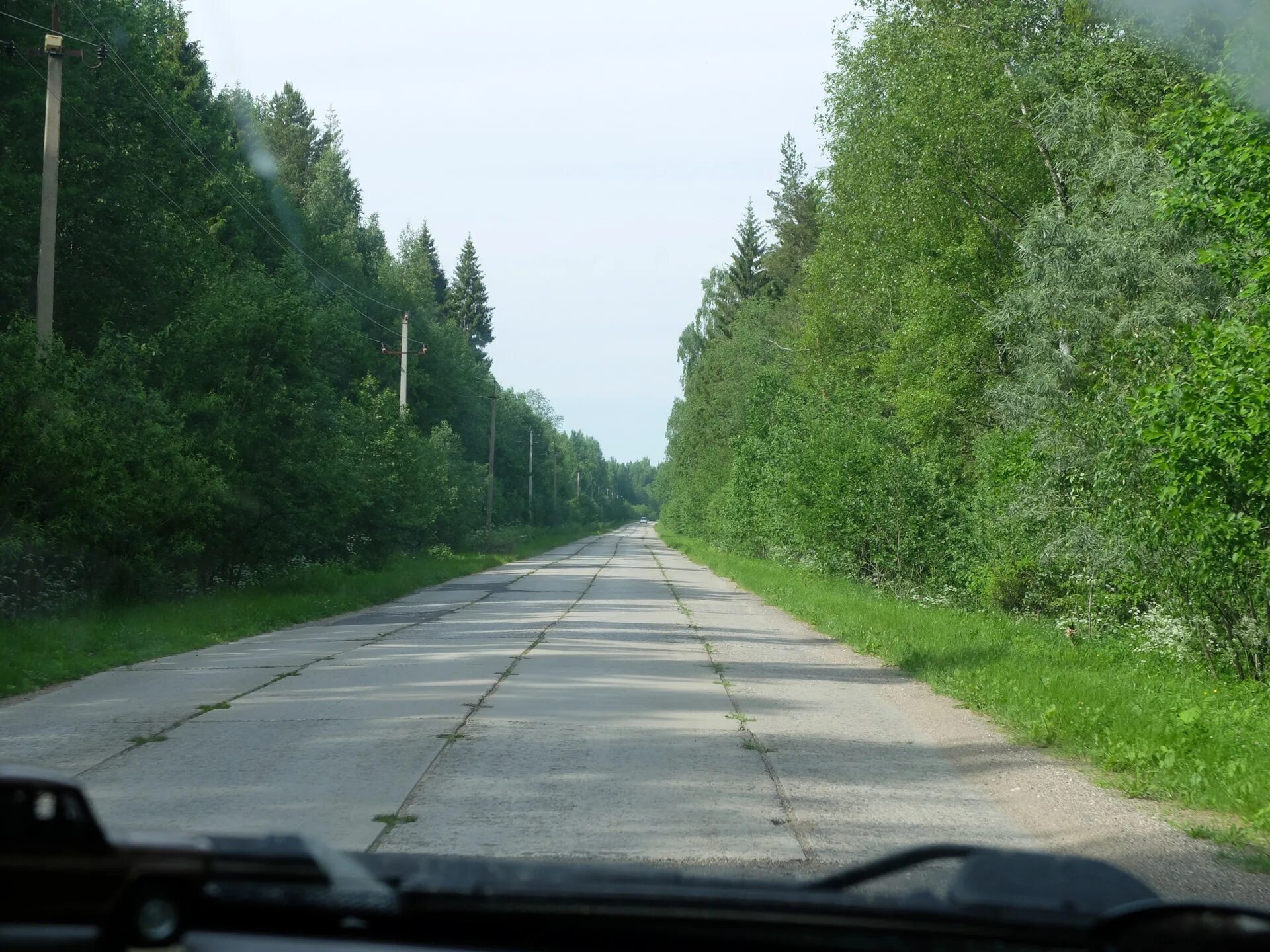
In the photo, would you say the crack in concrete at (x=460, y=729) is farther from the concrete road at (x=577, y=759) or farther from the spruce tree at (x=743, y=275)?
the spruce tree at (x=743, y=275)

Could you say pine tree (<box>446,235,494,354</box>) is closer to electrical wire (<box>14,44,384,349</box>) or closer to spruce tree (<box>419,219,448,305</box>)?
spruce tree (<box>419,219,448,305</box>)

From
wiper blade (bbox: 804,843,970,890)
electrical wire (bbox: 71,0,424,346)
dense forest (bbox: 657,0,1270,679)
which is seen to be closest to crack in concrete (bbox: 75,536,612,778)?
wiper blade (bbox: 804,843,970,890)

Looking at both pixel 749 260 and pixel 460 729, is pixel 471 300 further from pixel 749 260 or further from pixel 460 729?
pixel 460 729

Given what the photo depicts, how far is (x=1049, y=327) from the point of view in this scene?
26.3 metres

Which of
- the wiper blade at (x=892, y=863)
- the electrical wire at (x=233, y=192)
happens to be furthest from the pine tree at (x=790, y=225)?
the wiper blade at (x=892, y=863)

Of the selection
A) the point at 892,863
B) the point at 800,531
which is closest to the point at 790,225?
the point at 800,531

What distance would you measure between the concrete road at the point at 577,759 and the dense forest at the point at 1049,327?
4.25m

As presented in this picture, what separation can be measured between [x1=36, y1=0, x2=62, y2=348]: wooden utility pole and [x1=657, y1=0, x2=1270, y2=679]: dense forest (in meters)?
15.6

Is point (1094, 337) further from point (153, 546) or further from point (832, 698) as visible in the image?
point (153, 546)

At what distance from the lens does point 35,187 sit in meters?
30.7

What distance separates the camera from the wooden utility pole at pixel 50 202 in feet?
63.4

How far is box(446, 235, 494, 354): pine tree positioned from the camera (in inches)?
4134

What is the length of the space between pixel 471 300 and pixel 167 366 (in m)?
79.8

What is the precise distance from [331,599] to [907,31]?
20.8m
